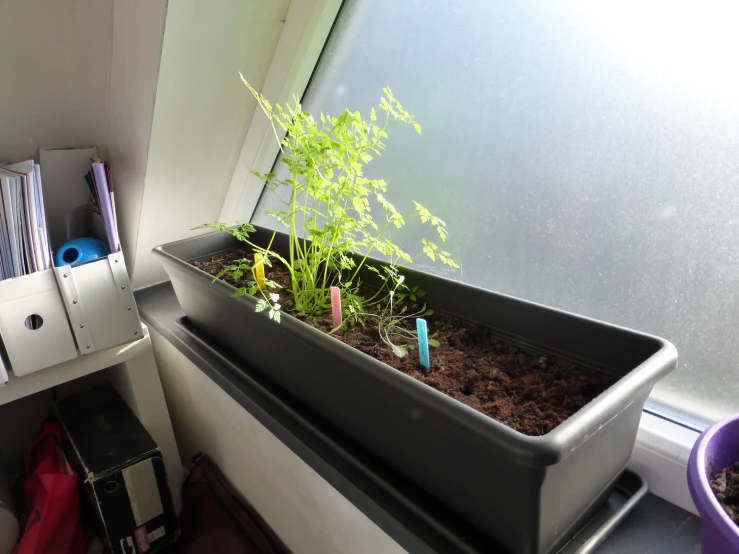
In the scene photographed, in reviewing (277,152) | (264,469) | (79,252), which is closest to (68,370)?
(79,252)

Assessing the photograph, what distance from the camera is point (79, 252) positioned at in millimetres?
1221

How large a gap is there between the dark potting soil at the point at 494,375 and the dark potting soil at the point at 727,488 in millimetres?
161

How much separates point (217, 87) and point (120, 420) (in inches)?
37.1

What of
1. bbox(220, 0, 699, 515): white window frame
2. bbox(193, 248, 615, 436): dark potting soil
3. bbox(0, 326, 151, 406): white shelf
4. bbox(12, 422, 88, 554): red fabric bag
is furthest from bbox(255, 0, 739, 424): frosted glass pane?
bbox(12, 422, 88, 554): red fabric bag

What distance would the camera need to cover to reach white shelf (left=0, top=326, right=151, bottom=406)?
1168mm

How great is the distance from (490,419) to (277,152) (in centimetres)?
111

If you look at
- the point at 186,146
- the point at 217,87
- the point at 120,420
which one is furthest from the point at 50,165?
the point at 120,420

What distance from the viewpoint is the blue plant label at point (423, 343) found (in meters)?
0.74

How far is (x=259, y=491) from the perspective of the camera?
1241mm

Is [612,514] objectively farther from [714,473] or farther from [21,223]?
[21,223]

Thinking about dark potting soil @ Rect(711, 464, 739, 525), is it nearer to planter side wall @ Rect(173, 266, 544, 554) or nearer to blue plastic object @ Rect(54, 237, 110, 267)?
planter side wall @ Rect(173, 266, 544, 554)

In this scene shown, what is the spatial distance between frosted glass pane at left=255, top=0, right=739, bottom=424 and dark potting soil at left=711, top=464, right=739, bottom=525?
0.25 m

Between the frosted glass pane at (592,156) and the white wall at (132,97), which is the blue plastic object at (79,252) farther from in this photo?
the frosted glass pane at (592,156)

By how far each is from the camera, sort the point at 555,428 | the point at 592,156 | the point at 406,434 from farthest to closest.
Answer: the point at 592,156 → the point at 406,434 → the point at 555,428
